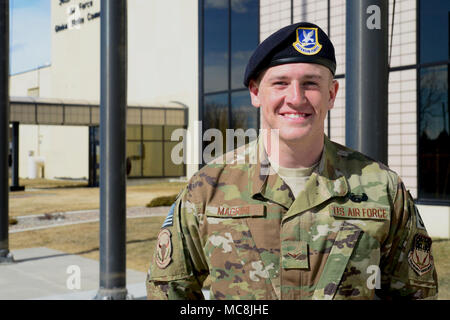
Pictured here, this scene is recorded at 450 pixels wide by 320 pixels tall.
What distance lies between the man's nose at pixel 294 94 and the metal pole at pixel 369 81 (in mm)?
1963

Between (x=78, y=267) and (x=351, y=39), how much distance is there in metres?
7.05

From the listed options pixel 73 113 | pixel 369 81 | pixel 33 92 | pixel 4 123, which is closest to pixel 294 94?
pixel 369 81

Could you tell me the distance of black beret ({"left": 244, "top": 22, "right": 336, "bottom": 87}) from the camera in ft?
7.46

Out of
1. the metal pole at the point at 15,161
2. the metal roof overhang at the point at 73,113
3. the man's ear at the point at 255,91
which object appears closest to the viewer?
the man's ear at the point at 255,91

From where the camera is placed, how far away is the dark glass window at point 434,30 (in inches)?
508

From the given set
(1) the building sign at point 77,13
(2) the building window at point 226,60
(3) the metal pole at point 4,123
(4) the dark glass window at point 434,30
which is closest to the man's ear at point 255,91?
(3) the metal pole at point 4,123

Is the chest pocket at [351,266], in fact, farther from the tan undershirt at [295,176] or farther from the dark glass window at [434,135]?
the dark glass window at [434,135]

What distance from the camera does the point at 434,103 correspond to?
13133 millimetres

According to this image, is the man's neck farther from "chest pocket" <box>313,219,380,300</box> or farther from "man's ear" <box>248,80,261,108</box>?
"chest pocket" <box>313,219,380,300</box>

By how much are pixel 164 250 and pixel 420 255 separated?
40.9 inches

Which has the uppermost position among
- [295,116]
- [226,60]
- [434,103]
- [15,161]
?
[226,60]

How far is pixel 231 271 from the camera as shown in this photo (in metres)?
2.37
